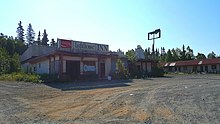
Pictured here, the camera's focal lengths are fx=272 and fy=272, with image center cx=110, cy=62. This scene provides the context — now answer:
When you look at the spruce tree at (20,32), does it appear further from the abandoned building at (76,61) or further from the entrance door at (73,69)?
the entrance door at (73,69)

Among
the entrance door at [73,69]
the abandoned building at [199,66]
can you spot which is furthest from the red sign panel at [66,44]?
the abandoned building at [199,66]

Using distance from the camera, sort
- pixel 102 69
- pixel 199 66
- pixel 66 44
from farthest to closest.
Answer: pixel 199 66, pixel 102 69, pixel 66 44

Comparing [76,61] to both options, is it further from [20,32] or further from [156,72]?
[20,32]

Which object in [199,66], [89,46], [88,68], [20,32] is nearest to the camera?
[88,68]

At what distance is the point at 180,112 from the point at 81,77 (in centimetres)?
2212

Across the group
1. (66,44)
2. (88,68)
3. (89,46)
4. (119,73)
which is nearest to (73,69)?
(88,68)

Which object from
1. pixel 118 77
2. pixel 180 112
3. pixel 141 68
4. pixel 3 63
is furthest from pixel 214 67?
pixel 180 112

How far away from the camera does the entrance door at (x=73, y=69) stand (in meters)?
31.1

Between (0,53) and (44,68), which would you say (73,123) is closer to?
(44,68)

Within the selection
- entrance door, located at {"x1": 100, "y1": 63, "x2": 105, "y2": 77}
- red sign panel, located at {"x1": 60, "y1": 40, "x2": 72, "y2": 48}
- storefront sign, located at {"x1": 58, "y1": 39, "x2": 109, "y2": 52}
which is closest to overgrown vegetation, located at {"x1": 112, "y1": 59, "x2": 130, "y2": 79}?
entrance door, located at {"x1": 100, "y1": 63, "x2": 105, "y2": 77}

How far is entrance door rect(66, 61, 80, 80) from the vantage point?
3114cm

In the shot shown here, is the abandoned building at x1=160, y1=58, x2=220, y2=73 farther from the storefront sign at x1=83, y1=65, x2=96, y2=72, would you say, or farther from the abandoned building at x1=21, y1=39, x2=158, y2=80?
the storefront sign at x1=83, y1=65, x2=96, y2=72

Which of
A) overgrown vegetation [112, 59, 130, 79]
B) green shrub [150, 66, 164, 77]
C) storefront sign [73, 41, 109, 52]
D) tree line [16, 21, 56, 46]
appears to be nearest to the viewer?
overgrown vegetation [112, 59, 130, 79]

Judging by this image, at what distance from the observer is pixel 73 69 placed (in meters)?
31.8
